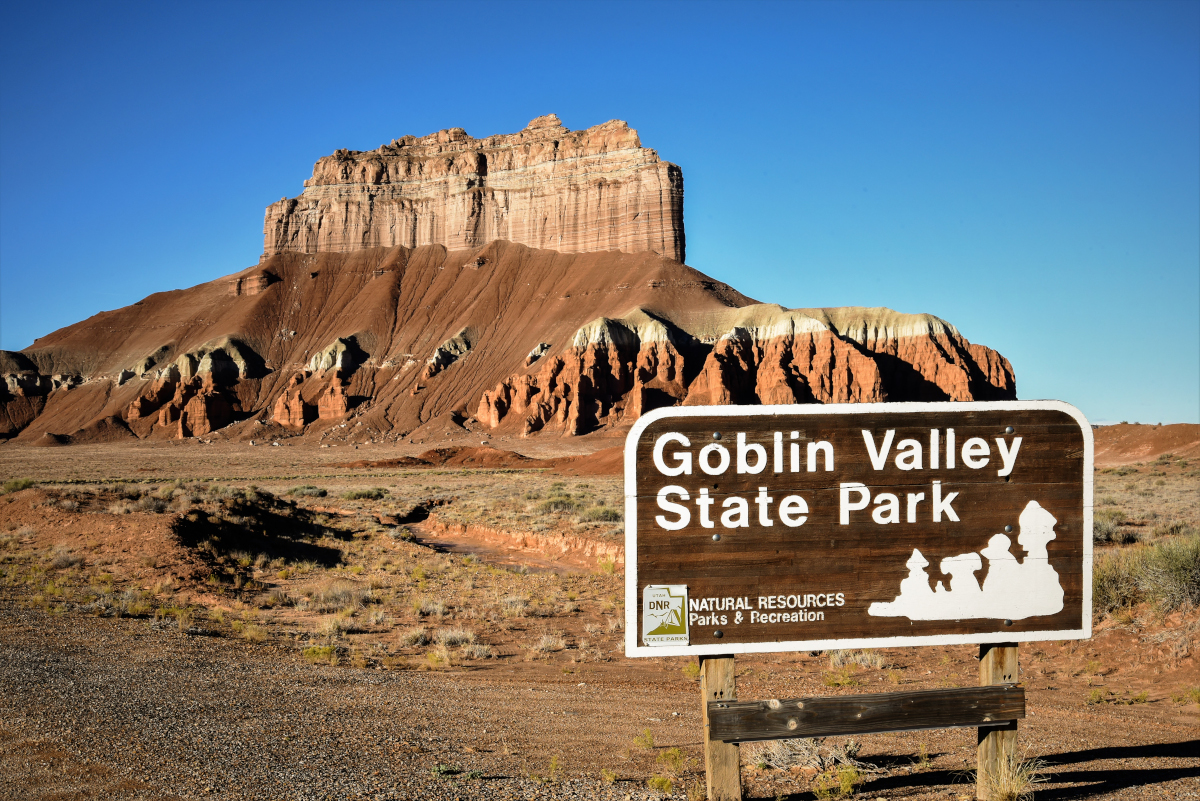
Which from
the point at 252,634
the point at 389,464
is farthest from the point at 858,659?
the point at 389,464

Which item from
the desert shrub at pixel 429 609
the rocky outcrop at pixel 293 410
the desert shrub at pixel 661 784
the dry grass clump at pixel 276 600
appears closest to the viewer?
the desert shrub at pixel 661 784

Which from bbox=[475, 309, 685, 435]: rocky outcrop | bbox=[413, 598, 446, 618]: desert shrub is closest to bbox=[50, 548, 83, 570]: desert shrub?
bbox=[413, 598, 446, 618]: desert shrub

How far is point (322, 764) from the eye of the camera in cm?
556

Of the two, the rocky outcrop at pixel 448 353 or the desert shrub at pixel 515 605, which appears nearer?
the desert shrub at pixel 515 605

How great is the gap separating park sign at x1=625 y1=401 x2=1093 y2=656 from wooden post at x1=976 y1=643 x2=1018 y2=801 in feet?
0.43

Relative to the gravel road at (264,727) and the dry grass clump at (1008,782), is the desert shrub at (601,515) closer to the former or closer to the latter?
the gravel road at (264,727)

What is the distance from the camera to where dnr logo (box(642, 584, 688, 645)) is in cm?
462

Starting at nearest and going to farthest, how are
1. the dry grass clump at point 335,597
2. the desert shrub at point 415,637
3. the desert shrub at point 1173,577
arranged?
the desert shrub at point 1173,577
the desert shrub at point 415,637
the dry grass clump at point 335,597

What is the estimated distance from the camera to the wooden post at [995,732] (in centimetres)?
487

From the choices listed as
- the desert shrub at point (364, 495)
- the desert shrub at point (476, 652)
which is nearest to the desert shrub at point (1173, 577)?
the desert shrub at point (476, 652)

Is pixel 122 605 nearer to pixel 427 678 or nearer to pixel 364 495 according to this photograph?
pixel 427 678

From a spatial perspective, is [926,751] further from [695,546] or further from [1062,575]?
[695,546]

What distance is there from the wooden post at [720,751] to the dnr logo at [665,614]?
242 millimetres

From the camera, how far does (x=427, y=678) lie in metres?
9.12
